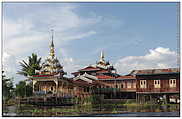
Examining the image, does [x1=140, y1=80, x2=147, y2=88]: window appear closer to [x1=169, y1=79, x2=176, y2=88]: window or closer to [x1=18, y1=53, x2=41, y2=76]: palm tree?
[x1=169, y1=79, x2=176, y2=88]: window

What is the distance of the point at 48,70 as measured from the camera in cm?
1605

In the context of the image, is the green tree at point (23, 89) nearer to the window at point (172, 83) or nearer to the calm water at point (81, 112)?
the calm water at point (81, 112)

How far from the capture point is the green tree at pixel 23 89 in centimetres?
1248

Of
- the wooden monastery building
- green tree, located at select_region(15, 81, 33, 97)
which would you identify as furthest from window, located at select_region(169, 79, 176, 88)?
green tree, located at select_region(15, 81, 33, 97)

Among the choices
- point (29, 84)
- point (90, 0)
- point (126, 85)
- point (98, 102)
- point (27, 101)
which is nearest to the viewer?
point (90, 0)

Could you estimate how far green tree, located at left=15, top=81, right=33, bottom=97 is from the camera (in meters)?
12.5

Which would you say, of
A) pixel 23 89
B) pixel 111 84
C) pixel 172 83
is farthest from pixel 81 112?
pixel 111 84

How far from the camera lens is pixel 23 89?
13.0 m

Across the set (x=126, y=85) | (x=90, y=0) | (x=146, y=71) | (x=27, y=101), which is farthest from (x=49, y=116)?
(x=126, y=85)

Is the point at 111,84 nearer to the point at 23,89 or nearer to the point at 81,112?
the point at 23,89

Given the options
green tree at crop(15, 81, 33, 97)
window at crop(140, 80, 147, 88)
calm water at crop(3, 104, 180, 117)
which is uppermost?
window at crop(140, 80, 147, 88)

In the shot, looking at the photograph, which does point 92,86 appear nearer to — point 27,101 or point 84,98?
point 84,98

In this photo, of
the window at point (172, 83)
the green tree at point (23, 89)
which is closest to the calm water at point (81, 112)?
the green tree at point (23, 89)

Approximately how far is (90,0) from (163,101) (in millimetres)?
6009
